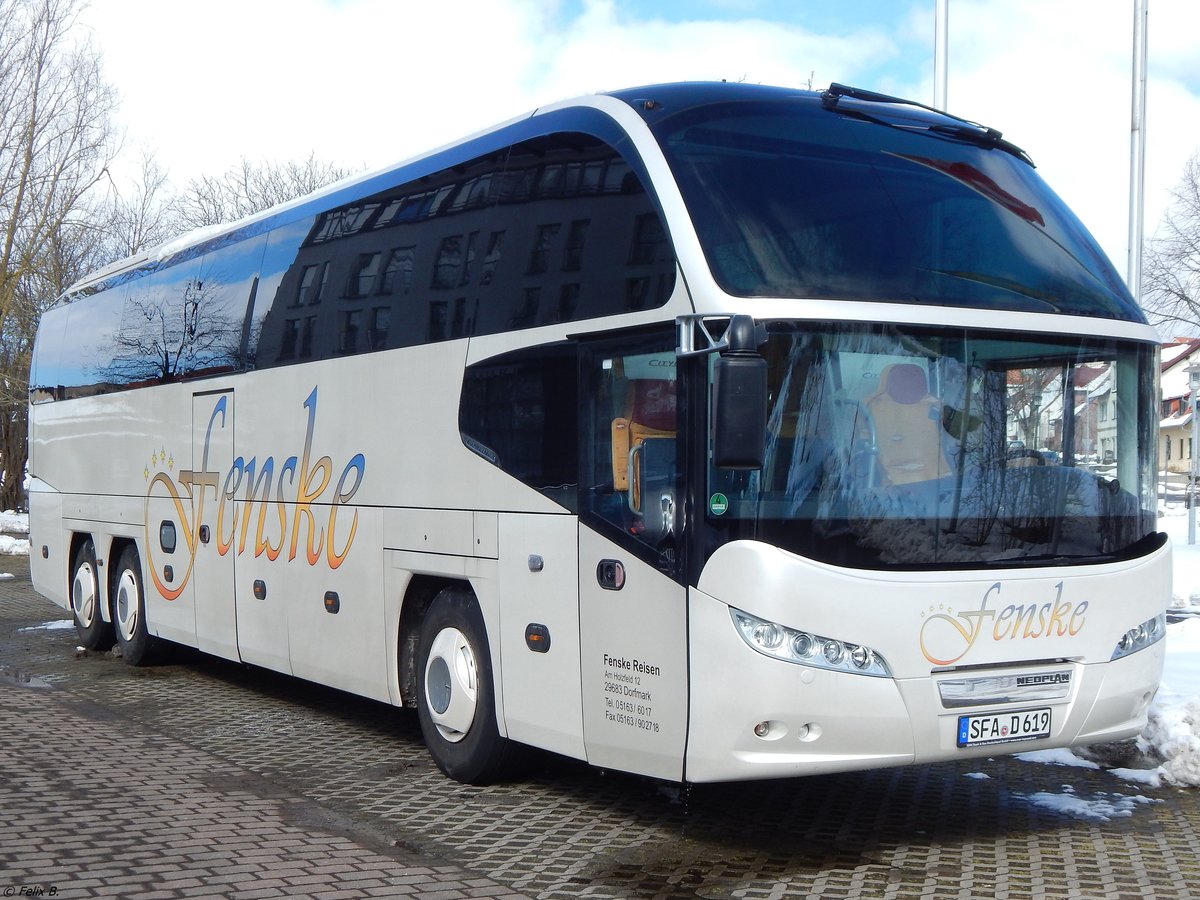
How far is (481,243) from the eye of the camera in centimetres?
812

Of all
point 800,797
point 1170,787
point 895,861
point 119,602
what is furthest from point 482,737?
point 119,602

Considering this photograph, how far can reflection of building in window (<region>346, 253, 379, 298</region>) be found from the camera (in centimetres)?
928

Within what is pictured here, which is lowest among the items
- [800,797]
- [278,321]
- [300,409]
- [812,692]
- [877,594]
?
[800,797]

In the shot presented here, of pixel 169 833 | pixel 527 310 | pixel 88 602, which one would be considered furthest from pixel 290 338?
pixel 88 602

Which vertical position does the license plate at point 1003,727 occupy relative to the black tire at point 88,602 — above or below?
above

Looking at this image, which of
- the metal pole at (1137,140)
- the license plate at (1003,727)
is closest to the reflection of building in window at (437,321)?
the license plate at (1003,727)

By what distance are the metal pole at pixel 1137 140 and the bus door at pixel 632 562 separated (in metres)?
12.0

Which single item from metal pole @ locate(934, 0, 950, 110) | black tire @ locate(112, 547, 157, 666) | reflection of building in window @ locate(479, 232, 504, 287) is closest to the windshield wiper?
reflection of building in window @ locate(479, 232, 504, 287)

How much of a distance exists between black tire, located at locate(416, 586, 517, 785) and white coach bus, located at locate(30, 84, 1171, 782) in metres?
0.02

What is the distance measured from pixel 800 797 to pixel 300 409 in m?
4.44

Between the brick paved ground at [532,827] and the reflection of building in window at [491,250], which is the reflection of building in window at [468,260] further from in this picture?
the brick paved ground at [532,827]

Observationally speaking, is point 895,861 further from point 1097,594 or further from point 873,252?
point 873,252

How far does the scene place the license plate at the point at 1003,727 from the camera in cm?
629

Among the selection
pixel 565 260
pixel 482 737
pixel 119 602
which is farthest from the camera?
pixel 119 602
